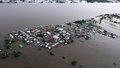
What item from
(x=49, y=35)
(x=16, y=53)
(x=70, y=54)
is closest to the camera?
(x=16, y=53)

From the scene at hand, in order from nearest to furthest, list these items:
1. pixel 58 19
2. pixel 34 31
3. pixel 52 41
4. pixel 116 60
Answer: pixel 116 60 → pixel 52 41 → pixel 34 31 → pixel 58 19

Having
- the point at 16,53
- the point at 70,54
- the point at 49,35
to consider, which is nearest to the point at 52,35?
the point at 49,35

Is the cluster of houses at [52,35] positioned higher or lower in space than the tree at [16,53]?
higher

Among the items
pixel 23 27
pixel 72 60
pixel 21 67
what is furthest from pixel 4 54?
pixel 23 27

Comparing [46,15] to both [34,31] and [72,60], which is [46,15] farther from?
[72,60]

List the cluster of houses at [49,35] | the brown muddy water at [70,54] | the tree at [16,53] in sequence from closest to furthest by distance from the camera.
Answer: the brown muddy water at [70,54]
the tree at [16,53]
the cluster of houses at [49,35]

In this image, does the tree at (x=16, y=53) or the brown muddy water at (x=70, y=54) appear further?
the tree at (x=16, y=53)

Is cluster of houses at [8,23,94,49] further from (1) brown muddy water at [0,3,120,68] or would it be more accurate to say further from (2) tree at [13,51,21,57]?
(2) tree at [13,51,21,57]

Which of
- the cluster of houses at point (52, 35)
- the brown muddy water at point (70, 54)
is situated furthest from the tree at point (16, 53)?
the cluster of houses at point (52, 35)

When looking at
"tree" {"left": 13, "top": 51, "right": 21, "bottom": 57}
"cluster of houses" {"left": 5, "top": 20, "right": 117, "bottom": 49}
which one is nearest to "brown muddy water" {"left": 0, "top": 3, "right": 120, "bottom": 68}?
"tree" {"left": 13, "top": 51, "right": 21, "bottom": 57}

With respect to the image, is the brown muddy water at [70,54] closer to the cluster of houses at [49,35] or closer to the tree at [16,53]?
the tree at [16,53]

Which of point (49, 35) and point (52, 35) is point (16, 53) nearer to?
point (49, 35)
